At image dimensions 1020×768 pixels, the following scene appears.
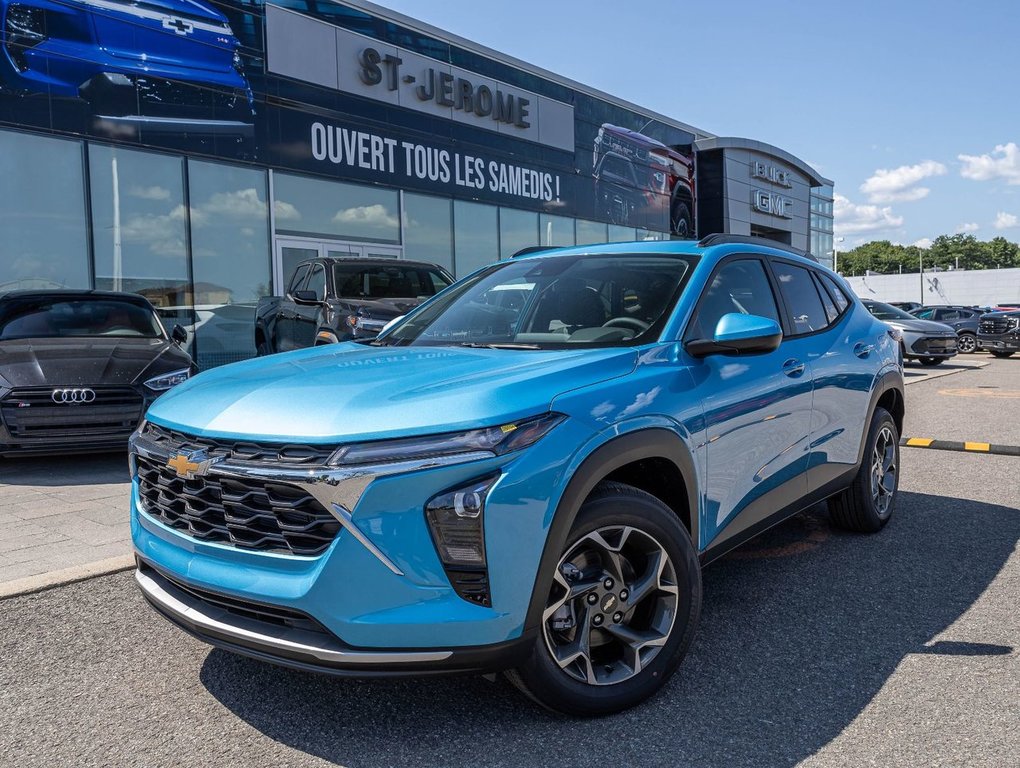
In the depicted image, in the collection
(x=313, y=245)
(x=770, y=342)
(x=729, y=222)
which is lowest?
(x=770, y=342)

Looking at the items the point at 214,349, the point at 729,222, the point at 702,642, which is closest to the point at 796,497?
the point at 702,642

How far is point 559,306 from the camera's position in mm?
3746

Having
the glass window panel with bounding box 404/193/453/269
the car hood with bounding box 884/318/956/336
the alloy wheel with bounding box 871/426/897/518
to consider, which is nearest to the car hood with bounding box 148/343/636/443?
the alloy wheel with bounding box 871/426/897/518

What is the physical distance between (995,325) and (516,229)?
50.3 feet

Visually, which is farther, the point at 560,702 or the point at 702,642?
the point at 702,642

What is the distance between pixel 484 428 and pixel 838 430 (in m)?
2.70

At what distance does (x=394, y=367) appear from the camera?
2977 mm

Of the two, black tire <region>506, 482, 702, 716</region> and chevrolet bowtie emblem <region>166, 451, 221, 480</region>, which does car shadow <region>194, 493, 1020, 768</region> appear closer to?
black tire <region>506, 482, 702, 716</region>

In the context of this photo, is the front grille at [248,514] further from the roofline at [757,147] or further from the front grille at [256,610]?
the roofline at [757,147]

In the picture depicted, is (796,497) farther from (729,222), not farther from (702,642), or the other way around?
(729,222)

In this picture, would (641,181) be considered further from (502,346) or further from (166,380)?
(502,346)

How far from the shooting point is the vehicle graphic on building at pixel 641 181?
23734 mm

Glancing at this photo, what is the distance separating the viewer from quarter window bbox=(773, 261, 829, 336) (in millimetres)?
4291

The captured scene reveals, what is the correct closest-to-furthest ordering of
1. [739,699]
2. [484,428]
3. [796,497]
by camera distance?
1. [484,428]
2. [739,699]
3. [796,497]
